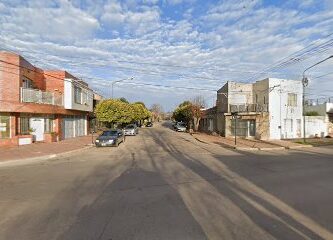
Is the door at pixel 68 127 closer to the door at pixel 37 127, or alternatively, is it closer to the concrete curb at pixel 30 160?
the door at pixel 37 127

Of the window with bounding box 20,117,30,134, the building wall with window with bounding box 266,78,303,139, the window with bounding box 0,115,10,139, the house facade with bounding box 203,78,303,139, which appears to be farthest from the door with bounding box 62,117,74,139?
the building wall with window with bounding box 266,78,303,139

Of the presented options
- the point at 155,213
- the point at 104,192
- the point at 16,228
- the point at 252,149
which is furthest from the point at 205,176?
the point at 252,149

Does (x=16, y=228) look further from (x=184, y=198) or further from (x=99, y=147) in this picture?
(x=99, y=147)

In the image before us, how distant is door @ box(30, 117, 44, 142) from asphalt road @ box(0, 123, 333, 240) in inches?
636

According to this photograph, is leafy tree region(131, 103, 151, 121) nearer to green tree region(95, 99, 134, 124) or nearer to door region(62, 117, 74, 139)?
green tree region(95, 99, 134, 124)

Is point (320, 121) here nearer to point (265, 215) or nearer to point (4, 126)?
point (4, 126)

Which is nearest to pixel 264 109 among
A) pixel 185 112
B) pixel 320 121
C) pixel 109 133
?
pixel 320 121

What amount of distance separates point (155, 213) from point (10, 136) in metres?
22.1

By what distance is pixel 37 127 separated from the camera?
29969mm

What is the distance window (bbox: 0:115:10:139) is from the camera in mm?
25609

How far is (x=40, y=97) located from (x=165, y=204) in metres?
23.8

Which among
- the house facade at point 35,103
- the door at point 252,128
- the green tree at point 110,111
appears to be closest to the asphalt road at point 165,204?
the house facade at point 35,103

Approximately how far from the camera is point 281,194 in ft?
31.4

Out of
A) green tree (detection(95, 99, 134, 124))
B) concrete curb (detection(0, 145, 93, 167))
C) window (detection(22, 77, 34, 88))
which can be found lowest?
concrete curb (detection(0, 145, 93, 167))
